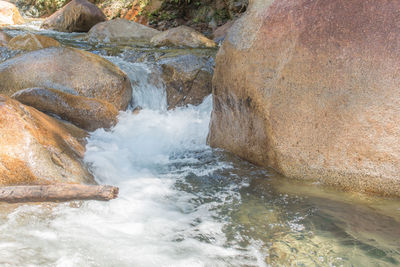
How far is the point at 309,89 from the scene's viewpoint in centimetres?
337

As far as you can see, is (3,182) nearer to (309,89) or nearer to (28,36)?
(309,89)

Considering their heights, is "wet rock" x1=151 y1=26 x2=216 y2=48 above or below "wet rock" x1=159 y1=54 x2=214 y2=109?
above

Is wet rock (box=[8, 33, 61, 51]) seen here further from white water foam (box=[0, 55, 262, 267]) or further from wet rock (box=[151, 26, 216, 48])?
white water foam (box=[0, 55, 262, 267])

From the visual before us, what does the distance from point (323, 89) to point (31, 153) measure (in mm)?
2580

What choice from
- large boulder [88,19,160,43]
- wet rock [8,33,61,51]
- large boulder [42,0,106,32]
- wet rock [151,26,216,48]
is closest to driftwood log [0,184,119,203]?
wet rock [8,33,61,51]

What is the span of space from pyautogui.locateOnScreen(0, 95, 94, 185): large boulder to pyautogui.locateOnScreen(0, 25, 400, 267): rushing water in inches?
11.6

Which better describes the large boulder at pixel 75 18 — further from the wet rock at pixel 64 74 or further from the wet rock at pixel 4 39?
the wet rock at pixel 64 74

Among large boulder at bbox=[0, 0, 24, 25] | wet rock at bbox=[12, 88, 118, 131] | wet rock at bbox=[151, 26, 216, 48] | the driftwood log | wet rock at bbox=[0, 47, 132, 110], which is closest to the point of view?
the driftwood log

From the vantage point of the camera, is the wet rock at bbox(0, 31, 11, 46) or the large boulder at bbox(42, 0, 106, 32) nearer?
the wet rock at bbox(0, 31, 11, 46)

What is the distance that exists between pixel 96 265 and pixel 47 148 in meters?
1.41

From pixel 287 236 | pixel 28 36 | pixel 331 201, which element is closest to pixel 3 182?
pixel 287 236

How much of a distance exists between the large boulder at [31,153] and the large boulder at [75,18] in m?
10.5

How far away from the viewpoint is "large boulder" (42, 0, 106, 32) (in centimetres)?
1295

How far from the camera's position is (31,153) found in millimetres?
3041
